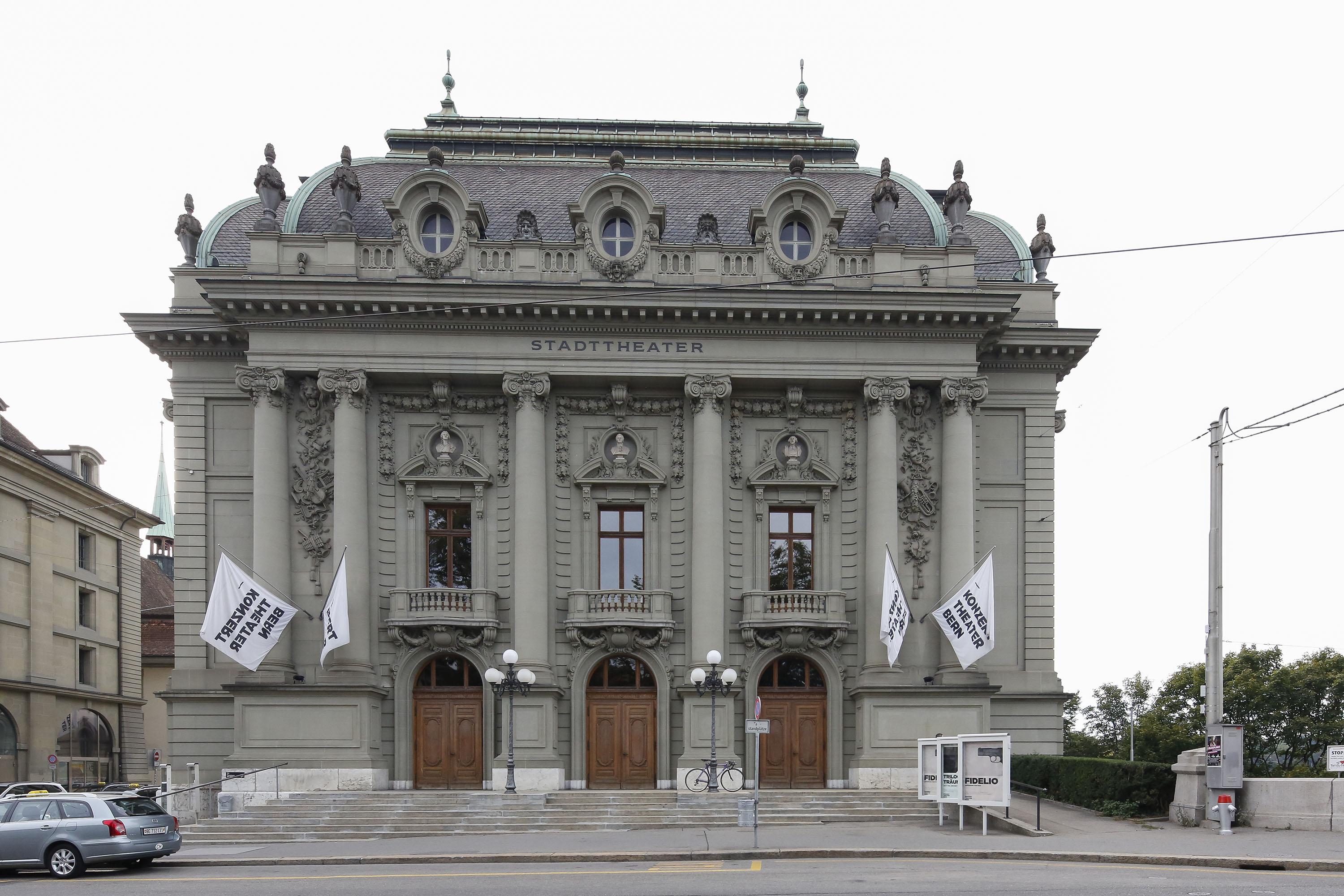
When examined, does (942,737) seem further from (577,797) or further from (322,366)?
(322,366)

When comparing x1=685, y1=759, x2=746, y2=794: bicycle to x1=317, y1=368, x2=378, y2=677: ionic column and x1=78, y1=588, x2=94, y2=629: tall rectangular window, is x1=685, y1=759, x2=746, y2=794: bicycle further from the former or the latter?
x1=78, y1=588, x2=94, y2=629: tall rectangular window

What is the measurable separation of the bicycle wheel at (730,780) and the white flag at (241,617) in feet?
39.3

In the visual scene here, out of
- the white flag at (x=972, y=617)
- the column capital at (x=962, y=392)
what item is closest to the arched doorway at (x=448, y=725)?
the white flag at (x=972, y=617)

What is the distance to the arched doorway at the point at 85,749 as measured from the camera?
53906 mm

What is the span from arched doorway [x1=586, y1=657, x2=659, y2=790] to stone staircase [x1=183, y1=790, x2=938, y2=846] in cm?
278

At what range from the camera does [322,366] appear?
113ft

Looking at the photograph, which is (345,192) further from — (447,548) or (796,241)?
(796,241)

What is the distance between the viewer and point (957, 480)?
116ft

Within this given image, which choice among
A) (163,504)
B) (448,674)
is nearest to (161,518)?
(163,504)

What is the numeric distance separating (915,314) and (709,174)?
30.3ft

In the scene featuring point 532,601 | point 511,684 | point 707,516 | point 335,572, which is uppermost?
point 707,516

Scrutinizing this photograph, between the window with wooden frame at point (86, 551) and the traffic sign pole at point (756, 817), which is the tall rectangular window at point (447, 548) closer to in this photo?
the traffic sign pole at point (756, 817)

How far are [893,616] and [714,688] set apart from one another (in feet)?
16.5

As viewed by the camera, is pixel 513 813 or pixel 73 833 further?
pixel 513 813
